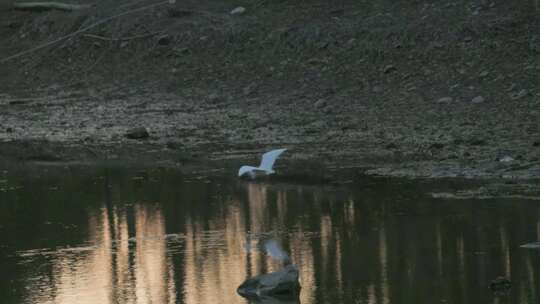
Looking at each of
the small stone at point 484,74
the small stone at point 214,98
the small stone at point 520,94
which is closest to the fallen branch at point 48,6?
the small stone at point 214,98

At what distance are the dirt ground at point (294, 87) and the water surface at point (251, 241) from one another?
4.10 ft

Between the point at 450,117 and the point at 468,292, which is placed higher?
the point at 450,117

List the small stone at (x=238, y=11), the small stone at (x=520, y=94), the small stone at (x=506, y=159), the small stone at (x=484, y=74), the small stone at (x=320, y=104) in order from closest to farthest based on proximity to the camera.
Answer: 1. the small stone at (x=506, y=159)
2. the small stone at (x=520, y=94)
3. the small stone at (x=484, y=74)
4. the small stone at (x=320, y=104)
5. the small stone at (x=238, y=11)

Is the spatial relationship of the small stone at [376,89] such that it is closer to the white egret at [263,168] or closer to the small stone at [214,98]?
the small stone at [214,98]

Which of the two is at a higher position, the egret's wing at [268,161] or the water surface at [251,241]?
the egret's wing at [268,161]

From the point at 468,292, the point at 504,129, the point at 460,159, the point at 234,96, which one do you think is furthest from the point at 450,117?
the point at 468,292

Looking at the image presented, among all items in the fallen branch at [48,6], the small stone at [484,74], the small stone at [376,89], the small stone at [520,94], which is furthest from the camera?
the fallen branch at [48,6]

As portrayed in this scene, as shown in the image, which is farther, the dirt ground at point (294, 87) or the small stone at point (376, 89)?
the small stone at point (376, 89)

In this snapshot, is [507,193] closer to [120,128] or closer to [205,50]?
[120,128]

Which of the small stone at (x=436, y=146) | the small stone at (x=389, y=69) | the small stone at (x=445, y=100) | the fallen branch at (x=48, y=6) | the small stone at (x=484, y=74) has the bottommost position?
the small stone at (x=436, y=146)

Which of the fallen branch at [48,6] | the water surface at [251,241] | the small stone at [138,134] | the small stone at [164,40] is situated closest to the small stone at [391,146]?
the water surface at [251,241]

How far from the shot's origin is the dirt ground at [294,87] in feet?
44.3

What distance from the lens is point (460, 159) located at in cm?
1217

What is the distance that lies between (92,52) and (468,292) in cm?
1406
